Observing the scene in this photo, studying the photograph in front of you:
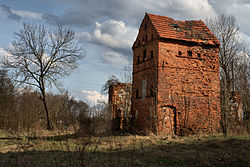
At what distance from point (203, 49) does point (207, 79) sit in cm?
222

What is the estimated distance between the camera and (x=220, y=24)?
28.2m

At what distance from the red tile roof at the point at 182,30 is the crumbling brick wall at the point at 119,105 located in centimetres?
656

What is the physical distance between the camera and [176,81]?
15.6 m

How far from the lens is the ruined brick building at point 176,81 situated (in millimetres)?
15320

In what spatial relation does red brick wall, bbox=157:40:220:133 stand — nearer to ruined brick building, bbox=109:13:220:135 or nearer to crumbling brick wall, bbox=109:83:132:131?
ruined brick building, bbox=109:13:220:135

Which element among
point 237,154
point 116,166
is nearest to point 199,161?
point 237,154

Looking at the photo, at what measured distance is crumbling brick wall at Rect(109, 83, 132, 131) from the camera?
65.7ft

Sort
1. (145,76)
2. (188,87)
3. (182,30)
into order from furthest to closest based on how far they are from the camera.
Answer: (182,30) → (145,76) → (188,87)

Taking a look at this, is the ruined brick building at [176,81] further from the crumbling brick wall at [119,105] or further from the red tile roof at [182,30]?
the crumbling brick wall at [119,105]

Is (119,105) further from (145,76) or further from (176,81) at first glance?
(176,81)

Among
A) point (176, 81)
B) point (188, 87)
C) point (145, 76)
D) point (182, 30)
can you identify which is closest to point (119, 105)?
point (145, 76)

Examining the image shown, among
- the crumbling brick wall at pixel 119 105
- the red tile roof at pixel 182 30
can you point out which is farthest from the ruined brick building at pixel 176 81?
the crumbling brick wall at pixel 119 105

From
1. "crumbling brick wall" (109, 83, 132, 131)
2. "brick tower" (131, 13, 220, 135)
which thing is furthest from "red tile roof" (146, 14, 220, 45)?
"crumbling brick wall" (109, 83, 132, 131)

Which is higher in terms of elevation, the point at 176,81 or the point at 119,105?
the point at 176,81
